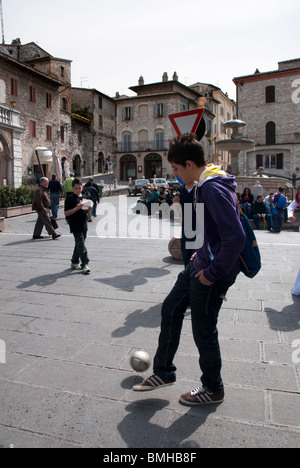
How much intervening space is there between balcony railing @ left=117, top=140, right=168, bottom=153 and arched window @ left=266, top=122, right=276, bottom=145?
1209 cm

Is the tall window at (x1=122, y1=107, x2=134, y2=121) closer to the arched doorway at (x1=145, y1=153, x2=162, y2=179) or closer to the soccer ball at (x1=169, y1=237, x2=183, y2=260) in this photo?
the arched doorway at (x1=145, y1=153, x2=162, y2=179)

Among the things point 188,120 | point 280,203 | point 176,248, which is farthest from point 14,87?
point 188,120

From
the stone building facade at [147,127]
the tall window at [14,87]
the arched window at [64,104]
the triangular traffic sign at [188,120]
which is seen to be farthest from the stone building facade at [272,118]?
the triangular traffic sign at [188,120]

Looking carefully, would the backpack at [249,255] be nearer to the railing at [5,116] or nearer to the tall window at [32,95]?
the railing at [5,116]

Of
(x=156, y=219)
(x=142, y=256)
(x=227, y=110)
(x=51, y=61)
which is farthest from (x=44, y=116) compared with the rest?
(x=227, y=110)

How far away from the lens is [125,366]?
305cm

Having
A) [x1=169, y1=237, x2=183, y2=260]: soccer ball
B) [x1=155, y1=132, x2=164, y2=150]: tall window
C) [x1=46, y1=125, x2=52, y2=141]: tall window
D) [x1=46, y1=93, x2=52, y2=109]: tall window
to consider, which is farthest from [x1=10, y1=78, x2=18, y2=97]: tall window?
[x1=169, y1=237, x2=183, y2=260]: soccer ball

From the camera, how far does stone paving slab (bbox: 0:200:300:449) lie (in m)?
2.23

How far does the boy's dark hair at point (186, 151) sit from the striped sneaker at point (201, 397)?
1.51m

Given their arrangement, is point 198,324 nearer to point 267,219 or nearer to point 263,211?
point 267,219

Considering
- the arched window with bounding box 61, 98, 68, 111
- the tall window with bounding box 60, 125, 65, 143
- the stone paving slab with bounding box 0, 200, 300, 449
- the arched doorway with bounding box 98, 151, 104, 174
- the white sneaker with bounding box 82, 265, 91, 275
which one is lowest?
the stone paving slab with bounding box 0, 200, 300, 449

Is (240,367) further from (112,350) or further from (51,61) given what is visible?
(51,61)

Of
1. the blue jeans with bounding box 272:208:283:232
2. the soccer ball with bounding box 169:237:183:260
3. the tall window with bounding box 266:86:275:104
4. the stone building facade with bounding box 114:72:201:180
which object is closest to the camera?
the soccer ball with bounding box 169:237:183:260

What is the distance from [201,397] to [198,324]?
1.68ft
